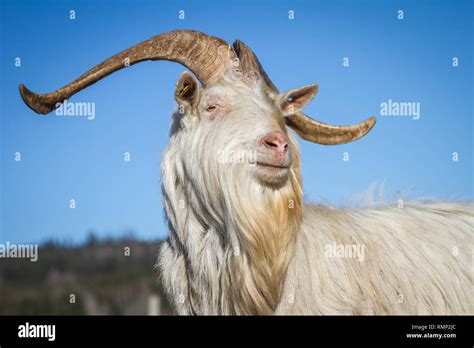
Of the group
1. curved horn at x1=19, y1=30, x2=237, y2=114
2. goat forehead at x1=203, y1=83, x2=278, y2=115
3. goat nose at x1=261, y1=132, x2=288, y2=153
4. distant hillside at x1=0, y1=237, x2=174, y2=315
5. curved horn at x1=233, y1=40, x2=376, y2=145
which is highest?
curved horn at x1=19, y1=30, x2=237, y2=114

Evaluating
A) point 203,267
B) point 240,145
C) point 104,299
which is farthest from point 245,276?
point 104,299

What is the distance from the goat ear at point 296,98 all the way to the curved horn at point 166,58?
2.31ft

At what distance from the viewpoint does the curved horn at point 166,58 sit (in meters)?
9.18

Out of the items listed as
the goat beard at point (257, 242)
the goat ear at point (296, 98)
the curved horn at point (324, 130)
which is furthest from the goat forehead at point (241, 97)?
the goat beard at point (257, 242)

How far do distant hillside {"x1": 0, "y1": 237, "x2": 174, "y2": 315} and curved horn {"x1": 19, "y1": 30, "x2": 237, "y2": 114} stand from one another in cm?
242

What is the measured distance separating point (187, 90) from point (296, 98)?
4.19ft

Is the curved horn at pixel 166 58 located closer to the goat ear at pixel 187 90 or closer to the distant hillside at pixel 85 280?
the goat ear at pixel 187 90

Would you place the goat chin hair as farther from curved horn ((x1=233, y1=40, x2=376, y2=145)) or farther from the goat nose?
curved horn ((x1=233, y1=40, x2=376, y2=145))

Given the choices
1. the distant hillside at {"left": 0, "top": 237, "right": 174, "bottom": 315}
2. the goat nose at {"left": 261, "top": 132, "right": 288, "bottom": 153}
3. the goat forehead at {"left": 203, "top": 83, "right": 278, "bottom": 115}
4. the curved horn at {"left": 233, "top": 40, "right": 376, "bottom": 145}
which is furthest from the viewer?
the distant hillside at {"left": 0, "top": 237, "right": 174, "bottom": 315}

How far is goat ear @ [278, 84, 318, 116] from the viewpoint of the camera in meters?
9.17

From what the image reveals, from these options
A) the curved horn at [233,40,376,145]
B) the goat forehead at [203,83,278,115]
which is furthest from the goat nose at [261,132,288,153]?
the curved horn at [233,40,376,145]

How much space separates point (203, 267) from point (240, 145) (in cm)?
133
